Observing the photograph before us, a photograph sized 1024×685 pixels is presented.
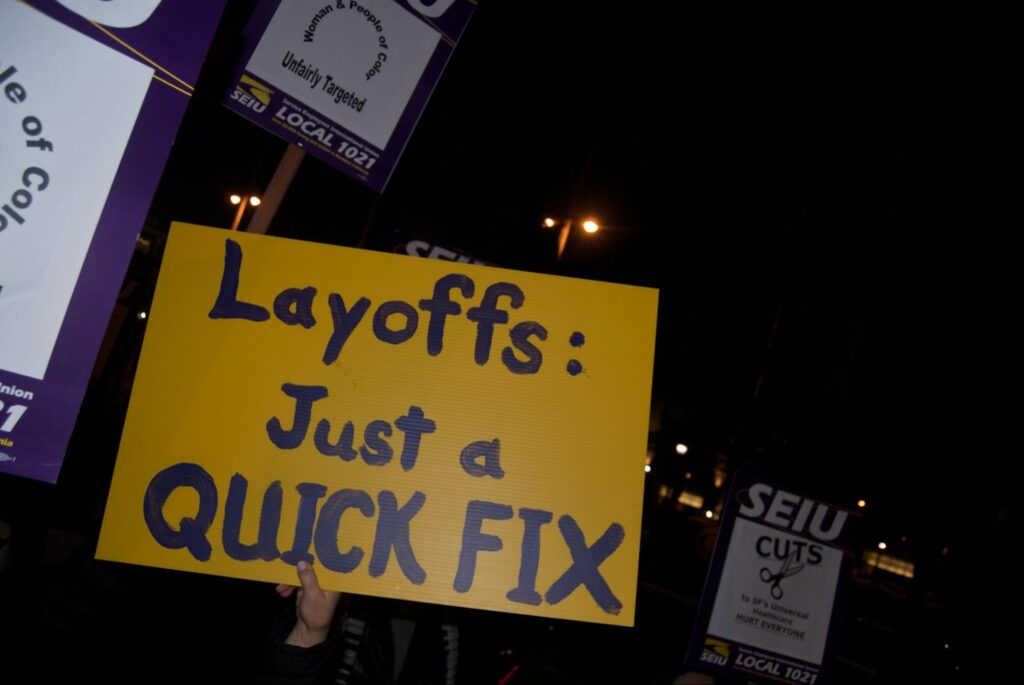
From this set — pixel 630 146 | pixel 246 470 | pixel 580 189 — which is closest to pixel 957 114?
pixel 630 146

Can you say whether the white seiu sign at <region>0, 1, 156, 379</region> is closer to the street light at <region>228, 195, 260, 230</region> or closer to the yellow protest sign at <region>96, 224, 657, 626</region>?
the yellow protest sign at <region>96, 224, 657, 626</region>

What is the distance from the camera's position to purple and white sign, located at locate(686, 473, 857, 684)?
12.5 ft

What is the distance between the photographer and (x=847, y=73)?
4.72m

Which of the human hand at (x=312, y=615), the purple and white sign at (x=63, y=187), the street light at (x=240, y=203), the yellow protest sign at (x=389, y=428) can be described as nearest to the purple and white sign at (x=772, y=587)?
the yellow protest sign at (x=389, y=428)

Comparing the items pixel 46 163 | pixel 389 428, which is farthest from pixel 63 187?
pixel 389 428

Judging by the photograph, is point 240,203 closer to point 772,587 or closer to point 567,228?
point 567,228

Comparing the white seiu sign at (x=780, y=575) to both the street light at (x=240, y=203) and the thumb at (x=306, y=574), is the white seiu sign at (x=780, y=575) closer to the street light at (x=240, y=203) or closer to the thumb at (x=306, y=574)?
the thumb at (x=306, y=574)

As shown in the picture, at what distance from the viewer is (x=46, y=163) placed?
105 cm

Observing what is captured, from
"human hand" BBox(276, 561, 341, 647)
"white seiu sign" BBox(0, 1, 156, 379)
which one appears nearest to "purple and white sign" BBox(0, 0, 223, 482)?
"white seiu sign" BBox(0, 1, 156, 379)

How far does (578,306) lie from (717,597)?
10.5 ft

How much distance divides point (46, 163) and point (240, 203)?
5786 mm

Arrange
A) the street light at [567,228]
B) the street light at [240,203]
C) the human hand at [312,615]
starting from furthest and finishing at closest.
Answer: the street light at [240,203], the street light at [567,228], the human hand at [312,615]

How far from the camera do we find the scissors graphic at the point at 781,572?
392cm

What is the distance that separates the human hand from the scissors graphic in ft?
10.8
